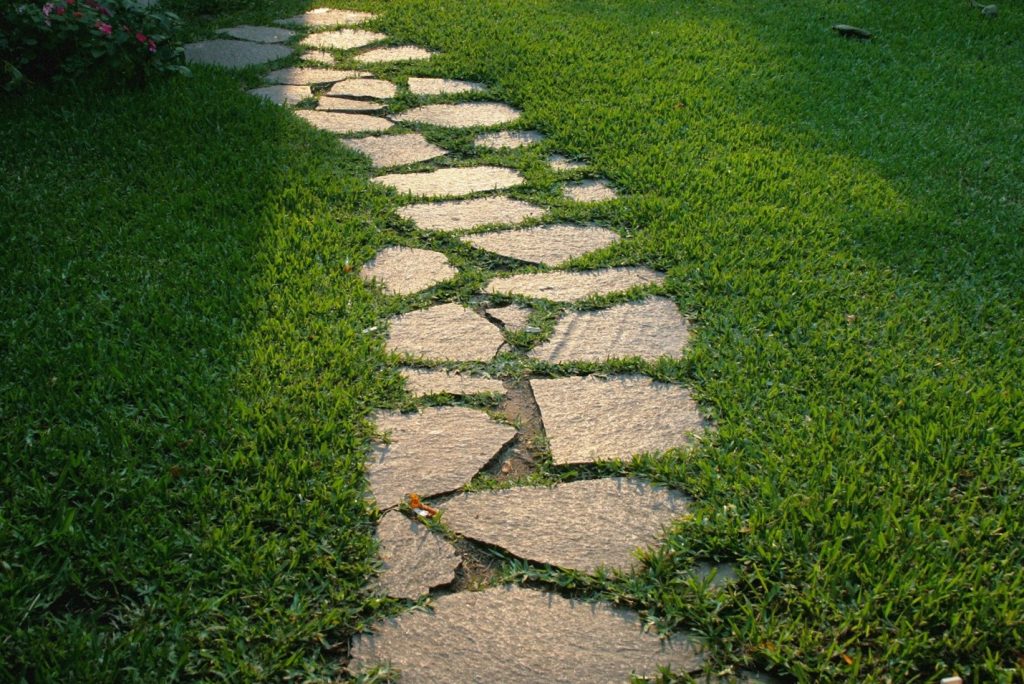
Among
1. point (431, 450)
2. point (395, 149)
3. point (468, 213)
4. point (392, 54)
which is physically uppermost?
point (392, 54)

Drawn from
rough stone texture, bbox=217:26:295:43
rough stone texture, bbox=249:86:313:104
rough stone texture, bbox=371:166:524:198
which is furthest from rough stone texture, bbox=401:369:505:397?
rough stone texture, bbox=217:26:295:43

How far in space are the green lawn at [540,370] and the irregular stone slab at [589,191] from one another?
0.29ft

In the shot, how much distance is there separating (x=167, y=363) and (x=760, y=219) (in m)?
2.15

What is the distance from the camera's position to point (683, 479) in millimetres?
2051

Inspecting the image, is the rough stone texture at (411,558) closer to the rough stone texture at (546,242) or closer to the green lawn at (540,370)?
the green lawn at (540,370)

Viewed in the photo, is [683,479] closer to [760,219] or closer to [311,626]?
[311,626]

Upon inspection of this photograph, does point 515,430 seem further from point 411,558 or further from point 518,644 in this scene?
point 518,644

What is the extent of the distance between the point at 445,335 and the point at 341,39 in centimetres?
377

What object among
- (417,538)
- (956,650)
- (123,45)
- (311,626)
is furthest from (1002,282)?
(123,45)

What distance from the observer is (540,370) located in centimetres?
248

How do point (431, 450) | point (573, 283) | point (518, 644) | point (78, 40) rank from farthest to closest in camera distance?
point (78, 40) → point (573, 283) → point (431, 450) → point (518, 644)

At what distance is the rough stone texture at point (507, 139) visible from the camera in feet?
13.4

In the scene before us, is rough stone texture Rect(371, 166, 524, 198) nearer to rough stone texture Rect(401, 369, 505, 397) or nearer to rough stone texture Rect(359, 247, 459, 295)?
rough stone texture Rect(359, 247, 459, 295)

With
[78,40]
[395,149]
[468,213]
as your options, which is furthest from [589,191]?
[78,40]
